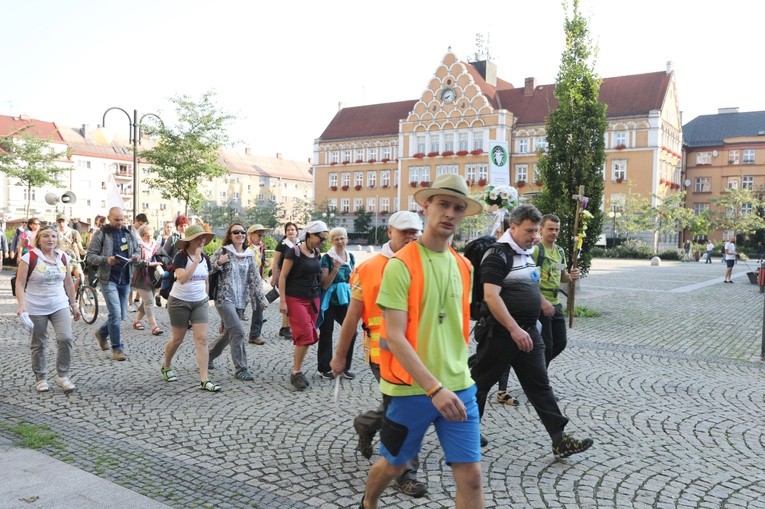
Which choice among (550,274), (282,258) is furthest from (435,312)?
(282,258)

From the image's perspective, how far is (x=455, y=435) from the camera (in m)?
2.98

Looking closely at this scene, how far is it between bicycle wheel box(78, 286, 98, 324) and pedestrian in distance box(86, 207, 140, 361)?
2600mm

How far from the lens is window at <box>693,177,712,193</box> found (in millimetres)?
74750

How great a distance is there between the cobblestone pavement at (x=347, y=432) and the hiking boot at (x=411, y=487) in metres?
0.05

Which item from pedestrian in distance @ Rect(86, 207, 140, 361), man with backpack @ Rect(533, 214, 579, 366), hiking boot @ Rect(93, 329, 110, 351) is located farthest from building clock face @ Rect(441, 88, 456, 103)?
man with backpack @ Rect(533, 214, 579, 366)

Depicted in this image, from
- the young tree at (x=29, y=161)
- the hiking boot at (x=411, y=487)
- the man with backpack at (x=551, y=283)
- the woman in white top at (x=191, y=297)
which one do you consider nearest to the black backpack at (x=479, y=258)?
the man with backpack at (x=551, y=283)

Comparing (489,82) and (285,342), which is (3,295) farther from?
(489,82)

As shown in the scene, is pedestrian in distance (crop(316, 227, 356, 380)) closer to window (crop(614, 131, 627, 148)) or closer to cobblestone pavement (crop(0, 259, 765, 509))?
cobblestone pavement (crop(0, 259, 765, 509))

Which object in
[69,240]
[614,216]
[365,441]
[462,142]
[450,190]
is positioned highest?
[462,142]

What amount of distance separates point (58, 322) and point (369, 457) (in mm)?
3706

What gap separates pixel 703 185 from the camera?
7525cm

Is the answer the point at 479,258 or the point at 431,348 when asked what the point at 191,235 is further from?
the point at 431,348

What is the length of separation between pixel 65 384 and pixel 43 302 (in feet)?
2.76

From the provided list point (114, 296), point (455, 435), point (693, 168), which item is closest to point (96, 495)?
point (455, 435)
